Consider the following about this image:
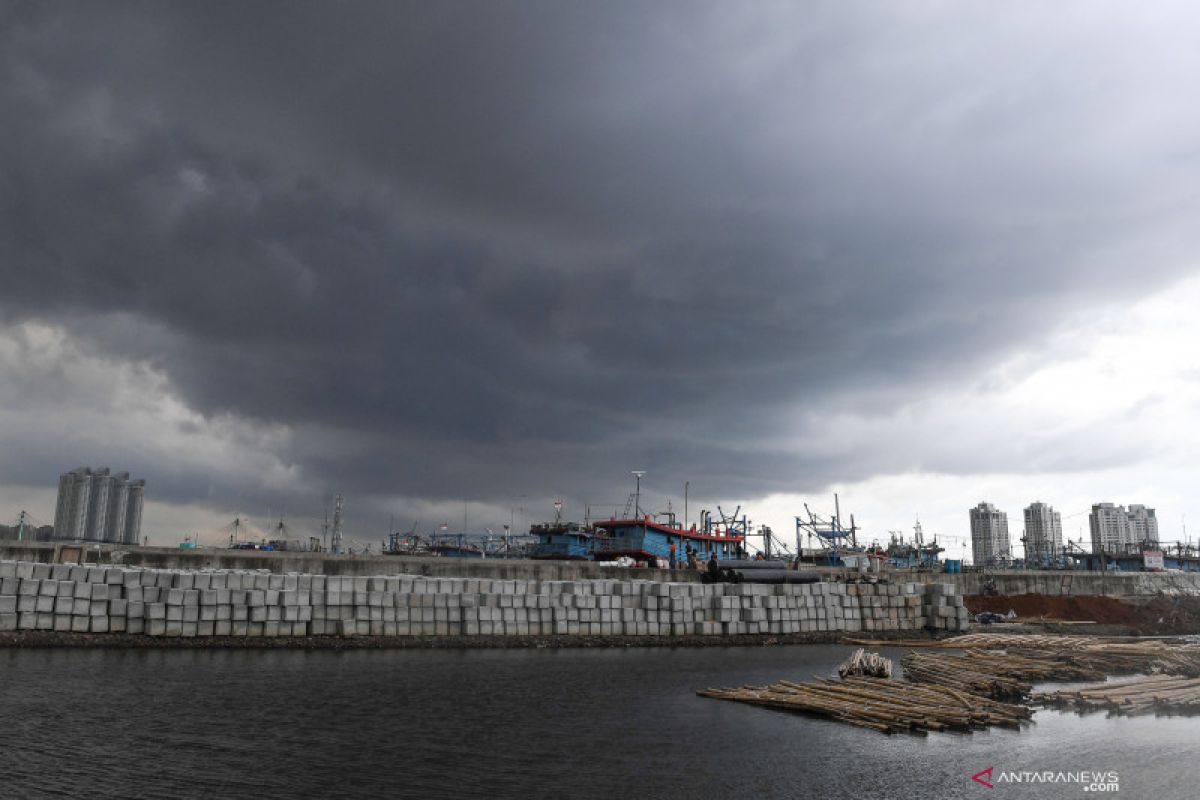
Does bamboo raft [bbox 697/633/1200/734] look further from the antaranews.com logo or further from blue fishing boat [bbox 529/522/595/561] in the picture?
blue fishing boat [bbox 529/522/595/561]

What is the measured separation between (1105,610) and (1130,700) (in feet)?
145

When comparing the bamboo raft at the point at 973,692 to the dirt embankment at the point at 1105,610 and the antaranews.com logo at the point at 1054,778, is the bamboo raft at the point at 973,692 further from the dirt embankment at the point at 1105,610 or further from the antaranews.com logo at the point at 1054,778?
the dirt embankment at the point at 1105,610

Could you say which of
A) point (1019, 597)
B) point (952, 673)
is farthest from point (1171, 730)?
point (1019, 597)

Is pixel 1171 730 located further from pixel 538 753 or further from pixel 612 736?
pixel 538 753

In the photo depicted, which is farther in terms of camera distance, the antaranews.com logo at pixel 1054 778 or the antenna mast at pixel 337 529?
the antenna mast at pixel 337 529

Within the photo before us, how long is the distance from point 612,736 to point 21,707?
11.5 metres

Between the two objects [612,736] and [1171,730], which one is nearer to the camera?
[612,736]


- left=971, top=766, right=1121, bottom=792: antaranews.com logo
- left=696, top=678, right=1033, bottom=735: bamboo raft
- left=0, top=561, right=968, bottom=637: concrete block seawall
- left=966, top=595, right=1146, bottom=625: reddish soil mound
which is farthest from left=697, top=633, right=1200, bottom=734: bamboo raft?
left=966, top=595, right=1146, bottom=625: reddish soil mound

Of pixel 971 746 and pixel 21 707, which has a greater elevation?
pixel 21 707

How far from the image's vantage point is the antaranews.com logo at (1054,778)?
1308cm

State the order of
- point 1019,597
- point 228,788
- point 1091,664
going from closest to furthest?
point 228,788, point 1091,664, point 1019,597

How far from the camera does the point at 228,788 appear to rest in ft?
36.2

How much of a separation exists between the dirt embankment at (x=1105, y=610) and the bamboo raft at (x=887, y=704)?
4243 centimetres

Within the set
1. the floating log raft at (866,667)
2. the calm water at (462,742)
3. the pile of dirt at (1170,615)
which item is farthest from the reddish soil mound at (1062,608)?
the calm water at (462,742)
